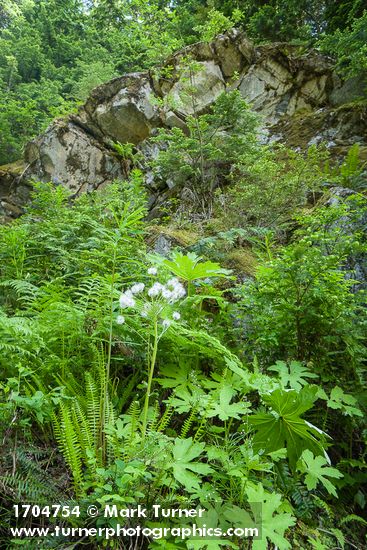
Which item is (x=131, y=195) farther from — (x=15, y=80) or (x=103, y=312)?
(x=15, y=80)

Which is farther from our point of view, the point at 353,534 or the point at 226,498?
the point at 353,534

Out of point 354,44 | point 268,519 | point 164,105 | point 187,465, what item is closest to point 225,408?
point 187,465

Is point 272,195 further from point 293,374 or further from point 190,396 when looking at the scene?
point 190,396

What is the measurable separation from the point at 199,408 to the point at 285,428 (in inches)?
15.7

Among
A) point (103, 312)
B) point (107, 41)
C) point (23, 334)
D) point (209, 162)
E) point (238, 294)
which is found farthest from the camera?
point (107, 41)

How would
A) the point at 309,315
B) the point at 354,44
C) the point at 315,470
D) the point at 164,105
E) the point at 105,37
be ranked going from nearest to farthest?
the point at 315,470, the point at 309,315, the point at 354,44, the point at 164,105, the point at 105,37

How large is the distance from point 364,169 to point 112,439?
20.1 ft

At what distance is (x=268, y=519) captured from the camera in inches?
48.6

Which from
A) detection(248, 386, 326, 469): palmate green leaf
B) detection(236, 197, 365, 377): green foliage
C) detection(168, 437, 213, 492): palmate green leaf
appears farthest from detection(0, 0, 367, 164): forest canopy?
detection(168, 437, 213, 492): palmate green leaf

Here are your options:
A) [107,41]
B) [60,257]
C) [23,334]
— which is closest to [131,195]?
[60,257]

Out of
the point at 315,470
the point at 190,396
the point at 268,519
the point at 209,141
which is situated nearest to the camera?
the point at 268,519

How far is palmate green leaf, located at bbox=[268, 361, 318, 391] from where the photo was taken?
1780 millimetres

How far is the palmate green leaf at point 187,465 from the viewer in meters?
1.25

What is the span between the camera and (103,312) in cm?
204
